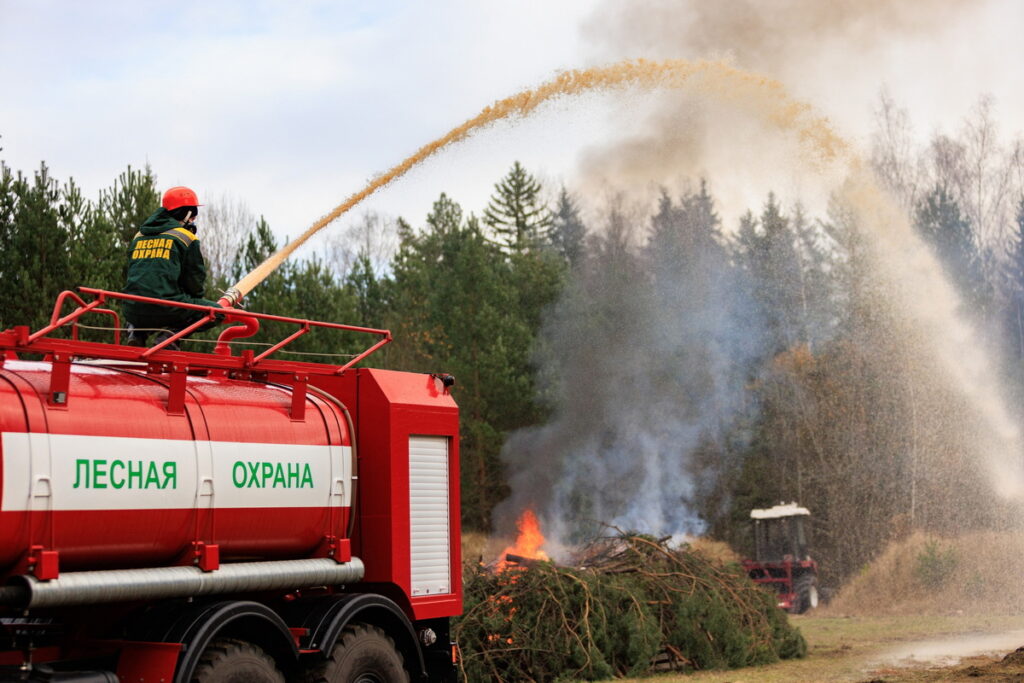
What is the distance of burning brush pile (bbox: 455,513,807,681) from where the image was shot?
41.2 feet

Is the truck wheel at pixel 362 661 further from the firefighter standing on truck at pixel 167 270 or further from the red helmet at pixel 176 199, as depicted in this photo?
the red helmet at pixel 176 199

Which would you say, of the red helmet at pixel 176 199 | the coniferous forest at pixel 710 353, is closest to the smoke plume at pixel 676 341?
the coniferous forest at pixel 710 353

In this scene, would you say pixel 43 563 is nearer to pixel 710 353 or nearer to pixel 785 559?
pixel 785 559

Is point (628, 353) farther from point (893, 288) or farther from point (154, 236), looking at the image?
point (154, 236)

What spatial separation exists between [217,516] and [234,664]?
803mm

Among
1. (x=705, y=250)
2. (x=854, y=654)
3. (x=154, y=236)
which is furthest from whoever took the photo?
(x=705, y=250)

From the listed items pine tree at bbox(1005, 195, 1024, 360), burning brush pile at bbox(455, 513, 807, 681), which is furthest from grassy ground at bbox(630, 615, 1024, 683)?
pine tree at bbox(1005, 195, 1024, 360)

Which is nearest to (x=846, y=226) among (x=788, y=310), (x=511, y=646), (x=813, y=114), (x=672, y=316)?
(x=788, y=310)

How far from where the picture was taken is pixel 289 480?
285 inches

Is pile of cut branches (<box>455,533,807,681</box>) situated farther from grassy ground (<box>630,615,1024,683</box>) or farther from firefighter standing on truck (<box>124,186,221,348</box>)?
firefighter standing on truck (<box>124,186,221,348</box>)

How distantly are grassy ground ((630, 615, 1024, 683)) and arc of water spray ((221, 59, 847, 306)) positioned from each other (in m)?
6.07

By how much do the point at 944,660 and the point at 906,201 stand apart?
2319 cm

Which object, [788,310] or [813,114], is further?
[788,310]

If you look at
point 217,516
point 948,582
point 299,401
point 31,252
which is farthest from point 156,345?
point 948,582
